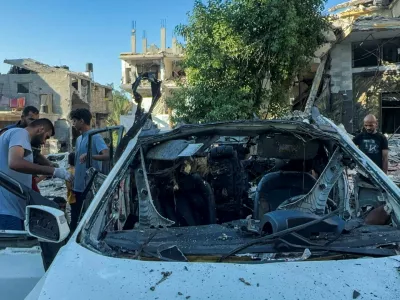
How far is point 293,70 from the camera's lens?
519 inches

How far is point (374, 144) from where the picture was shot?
6.30 m

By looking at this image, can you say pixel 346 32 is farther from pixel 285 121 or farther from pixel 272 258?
pixel 272 258

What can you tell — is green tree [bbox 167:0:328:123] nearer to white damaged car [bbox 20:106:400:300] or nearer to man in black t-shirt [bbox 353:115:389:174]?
man in black t-shirt [bbox 353:115:389:174]

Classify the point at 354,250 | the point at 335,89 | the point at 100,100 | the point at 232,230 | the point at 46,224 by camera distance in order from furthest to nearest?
the point at 100,100, the point at 335,89, the point at 232,230, the point at 46,224, the point at 354,250

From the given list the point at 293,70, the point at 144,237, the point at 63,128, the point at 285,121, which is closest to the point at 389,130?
the point at 293,70

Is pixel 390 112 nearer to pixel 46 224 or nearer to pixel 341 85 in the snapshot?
pixel 341 85

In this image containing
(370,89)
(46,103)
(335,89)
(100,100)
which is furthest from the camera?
(100,100)

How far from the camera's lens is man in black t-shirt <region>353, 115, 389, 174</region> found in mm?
6281

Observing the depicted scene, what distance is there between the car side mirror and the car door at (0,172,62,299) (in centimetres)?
23

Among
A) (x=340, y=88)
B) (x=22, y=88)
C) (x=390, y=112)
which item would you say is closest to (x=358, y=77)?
(x=340, y=88)

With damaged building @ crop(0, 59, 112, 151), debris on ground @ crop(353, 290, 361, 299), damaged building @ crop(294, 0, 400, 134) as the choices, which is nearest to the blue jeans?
debris on ground @ crop(353, 290, 361, 299)

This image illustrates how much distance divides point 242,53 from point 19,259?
10.4m

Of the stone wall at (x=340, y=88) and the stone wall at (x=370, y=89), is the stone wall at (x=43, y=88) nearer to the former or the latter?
the stone wall at (x=340, y=88)

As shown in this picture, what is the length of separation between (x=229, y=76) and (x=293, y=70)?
1963mm
